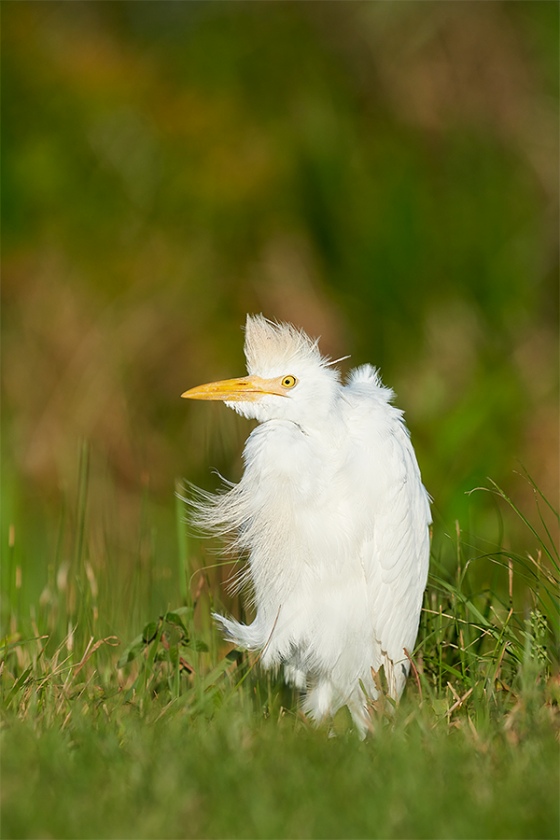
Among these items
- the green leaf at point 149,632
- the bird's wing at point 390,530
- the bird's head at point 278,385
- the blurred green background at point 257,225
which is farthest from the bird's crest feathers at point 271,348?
the blurred green background at point 257,225

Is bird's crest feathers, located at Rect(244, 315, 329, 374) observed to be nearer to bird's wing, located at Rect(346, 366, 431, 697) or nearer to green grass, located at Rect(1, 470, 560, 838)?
bird's wing, located at Rect(346, 366, 431, 697)

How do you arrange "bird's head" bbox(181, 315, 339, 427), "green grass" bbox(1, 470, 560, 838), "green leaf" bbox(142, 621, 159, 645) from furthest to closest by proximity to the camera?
"green leaf" bbox(142, 621, 159, 645) < "bird's head" bbox(181, 315, 339, 427) < "green grass" bbox(1, 470, 560, 838)

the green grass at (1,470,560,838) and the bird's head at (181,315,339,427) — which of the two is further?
the bird's head at (181,315,339,427)

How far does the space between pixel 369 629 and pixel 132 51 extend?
9.53 metres

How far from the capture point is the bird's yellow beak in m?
3.63

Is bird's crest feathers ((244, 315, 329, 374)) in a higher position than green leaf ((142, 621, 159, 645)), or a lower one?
higher

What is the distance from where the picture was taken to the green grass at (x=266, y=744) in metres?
2.53

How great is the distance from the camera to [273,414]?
366cm

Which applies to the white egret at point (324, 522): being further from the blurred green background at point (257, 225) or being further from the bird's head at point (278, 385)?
the blurred green background at point (257, 225)

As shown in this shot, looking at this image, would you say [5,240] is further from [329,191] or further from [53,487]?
[329,191]

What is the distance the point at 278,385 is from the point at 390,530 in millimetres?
599

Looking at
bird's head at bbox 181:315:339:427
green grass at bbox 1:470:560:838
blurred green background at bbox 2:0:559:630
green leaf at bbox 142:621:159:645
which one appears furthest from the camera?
blurred green background at bbox 2:0:559:630

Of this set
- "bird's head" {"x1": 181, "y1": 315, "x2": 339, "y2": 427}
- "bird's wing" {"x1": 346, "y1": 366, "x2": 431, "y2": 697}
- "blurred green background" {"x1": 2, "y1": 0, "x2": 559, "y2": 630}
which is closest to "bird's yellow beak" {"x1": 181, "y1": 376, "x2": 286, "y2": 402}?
"bird's head" {"x1": 181, "y1": 315, "x2": 339, "y2": 427}

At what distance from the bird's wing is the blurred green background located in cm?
199
